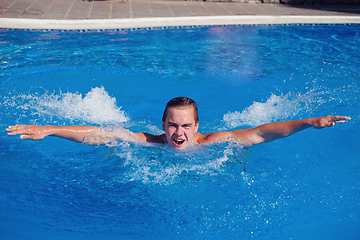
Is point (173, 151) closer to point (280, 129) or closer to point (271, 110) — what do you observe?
point (280, 129)

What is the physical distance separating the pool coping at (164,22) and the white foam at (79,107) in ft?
10.3

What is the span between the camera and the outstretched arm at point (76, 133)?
2.98m

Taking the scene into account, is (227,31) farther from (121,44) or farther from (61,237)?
(61,237)

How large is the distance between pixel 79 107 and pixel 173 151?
2225 mm

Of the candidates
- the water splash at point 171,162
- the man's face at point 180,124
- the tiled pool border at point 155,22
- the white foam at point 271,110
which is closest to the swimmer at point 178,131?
the man's face at point 180,124

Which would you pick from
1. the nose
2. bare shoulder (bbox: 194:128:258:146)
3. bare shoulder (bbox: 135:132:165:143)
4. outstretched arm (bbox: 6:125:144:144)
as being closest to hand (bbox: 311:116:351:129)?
bare shoulder (bbox: 194:128:258:146)

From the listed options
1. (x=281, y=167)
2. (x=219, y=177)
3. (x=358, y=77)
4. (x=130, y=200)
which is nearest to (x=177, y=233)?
(x=130, y=200)

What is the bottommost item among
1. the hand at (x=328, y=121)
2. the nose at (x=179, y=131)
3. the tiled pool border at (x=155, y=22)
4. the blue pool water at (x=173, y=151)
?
the blue pool water at (x=173, y=151)

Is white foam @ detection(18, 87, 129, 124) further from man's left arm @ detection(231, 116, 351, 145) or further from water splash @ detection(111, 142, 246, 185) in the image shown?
man's left arm @ detection(231, 116, 351, 145)

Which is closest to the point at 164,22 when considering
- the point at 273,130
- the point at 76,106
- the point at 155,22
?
the point at 155,22

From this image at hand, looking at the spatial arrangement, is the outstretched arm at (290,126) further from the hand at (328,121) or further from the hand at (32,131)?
the hand at (32,131)

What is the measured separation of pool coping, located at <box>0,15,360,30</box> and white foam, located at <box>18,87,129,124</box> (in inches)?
123

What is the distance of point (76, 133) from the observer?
3.31 m

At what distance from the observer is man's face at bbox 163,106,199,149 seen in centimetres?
322
